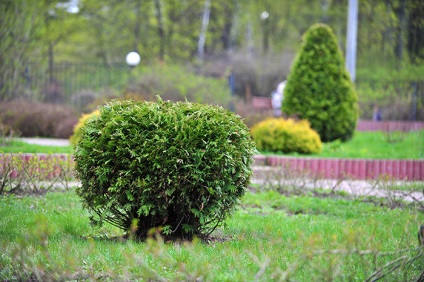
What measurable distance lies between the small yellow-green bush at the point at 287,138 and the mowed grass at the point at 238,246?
4.15m

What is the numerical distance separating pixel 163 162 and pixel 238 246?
0.95 m

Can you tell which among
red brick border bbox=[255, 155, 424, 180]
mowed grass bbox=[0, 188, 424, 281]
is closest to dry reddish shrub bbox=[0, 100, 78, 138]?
red brick border bbox=[255, 155, 424, 180]

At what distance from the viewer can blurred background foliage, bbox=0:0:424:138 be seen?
17438 millimetres

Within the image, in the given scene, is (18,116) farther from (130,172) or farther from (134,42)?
(134,42)

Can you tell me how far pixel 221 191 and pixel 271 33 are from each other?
30959 mm

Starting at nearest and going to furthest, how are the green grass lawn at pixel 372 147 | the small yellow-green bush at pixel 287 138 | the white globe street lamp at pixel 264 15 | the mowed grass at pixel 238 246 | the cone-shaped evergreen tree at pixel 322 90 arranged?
1. the mowed grass at pixel 238 246
2. the green grass lawn at pixel 372 147
3. the small yellow-green bush at pixel 287 138
4. the cone-shaped evergreen tree at pixel 322 90
5. the white globe street lamp at pixel 264 15

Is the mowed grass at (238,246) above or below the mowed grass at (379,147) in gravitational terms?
below

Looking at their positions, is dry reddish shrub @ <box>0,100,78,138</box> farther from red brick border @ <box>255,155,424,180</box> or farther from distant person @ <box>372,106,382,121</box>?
distant person @ <box>372,106,382,121</box>

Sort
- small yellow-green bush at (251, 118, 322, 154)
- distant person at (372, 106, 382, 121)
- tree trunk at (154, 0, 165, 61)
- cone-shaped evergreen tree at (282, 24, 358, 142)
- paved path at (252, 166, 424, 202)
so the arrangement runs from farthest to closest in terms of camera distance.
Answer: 1. tree trunk at (154, 0, 165, 61)
2. distant person at (372, 106, 382, 121)
3. cone-shaped evergreen tree at (282, 24, 358, 142)
4. small yellow-green bush at (251, 118, 322, 154)
5. paved path at (252, 166, 424, 202)

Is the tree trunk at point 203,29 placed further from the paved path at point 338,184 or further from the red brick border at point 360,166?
the paved path at point 338,184

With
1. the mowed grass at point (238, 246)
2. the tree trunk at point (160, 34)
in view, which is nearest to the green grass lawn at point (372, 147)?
the mowed grass at point (238, 246)

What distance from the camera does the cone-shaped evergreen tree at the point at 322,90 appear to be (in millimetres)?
14828

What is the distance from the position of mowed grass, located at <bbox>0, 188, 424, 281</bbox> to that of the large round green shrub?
330 millimetres

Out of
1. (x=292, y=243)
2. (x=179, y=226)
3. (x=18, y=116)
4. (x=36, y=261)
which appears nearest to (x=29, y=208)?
(x=179, y=226)
